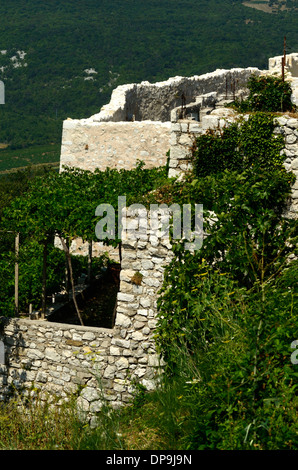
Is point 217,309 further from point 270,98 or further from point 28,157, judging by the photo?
point 28,157

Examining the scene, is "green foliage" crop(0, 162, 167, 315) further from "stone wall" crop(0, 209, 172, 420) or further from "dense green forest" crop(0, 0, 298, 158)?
"dense green forest" crop(0, 0, 298, 158)

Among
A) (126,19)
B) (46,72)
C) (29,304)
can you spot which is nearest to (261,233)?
(29,304)

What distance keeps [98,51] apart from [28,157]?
16284 mm

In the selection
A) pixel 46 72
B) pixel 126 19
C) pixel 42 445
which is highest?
pixel 126 19

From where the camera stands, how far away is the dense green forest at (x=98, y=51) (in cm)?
5744

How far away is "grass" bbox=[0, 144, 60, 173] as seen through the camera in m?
53.2

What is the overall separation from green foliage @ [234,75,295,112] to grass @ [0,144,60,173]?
1697 inches

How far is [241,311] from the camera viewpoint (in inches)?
268

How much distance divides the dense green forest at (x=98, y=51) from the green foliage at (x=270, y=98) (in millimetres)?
39792

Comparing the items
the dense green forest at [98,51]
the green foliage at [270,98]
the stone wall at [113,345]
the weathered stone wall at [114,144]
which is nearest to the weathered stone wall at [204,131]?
the green foliage at [270,98]

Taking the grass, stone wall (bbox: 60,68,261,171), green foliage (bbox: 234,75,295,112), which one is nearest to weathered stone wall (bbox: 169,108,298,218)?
green foliage (bbox: 234,75,295,112)

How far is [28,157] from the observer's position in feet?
183

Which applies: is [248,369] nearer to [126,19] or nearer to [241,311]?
[241,311]

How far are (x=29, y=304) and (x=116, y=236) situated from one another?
2.04 m
